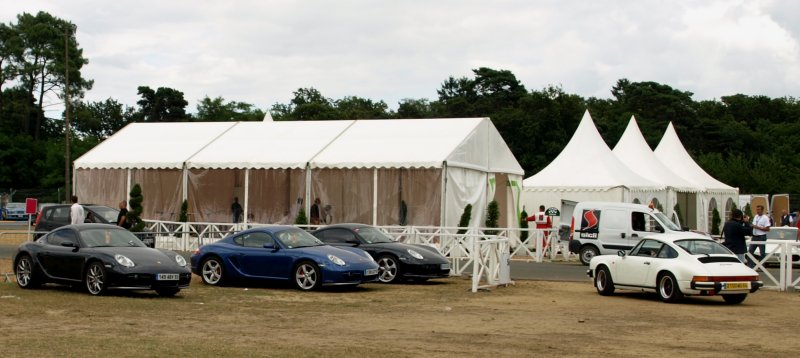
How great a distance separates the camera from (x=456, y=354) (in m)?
11.2

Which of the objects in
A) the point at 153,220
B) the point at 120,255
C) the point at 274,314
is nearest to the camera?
the point at 274,314

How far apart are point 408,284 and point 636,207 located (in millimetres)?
10113

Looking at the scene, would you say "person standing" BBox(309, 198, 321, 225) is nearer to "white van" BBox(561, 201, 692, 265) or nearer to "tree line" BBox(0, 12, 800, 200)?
"white van" BBox(561, 201, 692, 265)

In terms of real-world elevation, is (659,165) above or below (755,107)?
Answer: below

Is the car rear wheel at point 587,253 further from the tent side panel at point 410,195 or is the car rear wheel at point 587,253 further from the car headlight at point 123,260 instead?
the car headlight at point 123,260

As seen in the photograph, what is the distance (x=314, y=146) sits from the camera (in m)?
34.2

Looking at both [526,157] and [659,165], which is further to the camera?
[526,157]

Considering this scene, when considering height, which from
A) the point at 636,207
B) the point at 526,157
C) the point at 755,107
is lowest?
the point at 636,207

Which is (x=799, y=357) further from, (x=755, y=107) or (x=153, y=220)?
(x=755, y=107)

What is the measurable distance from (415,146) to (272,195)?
549cm

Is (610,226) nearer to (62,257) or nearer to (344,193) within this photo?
(344,193)

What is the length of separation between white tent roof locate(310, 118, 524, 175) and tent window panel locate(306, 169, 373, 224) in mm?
591

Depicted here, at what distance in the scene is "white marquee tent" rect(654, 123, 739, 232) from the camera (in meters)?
45.9

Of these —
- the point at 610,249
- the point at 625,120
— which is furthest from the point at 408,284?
the point at 625,120
